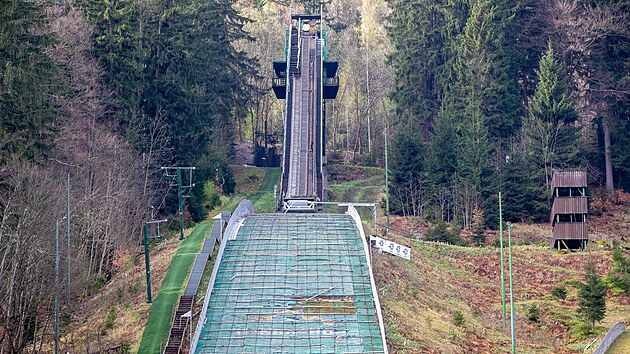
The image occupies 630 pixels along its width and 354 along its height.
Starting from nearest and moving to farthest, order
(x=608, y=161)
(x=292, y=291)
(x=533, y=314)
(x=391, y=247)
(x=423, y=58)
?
(x=292, y=291)
(x=533, y=314)
(x=391, y=247)
(x=608, y=161)
(x=423, y=58)

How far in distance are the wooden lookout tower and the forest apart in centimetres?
801

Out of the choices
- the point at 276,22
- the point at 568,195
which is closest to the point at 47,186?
the point at 568,195

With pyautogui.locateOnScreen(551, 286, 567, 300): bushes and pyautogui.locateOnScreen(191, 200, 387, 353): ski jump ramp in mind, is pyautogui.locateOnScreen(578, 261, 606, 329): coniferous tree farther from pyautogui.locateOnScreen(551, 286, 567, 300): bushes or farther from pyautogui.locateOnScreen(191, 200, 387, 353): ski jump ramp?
pyautogui.locateOnScreen(191, 200, 387, 353): ski jump ramp

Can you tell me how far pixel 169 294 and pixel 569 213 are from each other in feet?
77.5

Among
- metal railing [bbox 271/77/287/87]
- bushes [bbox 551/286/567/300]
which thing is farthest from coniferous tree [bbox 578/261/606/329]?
metal railing [bbox 271/77/287/87]

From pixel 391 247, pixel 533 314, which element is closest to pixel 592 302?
pixel 533 314

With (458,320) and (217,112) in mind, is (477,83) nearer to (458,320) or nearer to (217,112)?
(217,112)

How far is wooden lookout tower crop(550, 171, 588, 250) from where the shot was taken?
56562mm

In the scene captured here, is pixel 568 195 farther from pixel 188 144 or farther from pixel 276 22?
pixel 276 22

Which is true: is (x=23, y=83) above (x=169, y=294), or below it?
above

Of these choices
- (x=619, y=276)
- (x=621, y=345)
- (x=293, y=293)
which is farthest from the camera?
(x=619, y=276)

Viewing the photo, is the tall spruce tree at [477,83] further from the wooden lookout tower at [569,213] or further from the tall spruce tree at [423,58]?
the wooden lookout tower at [569,213]

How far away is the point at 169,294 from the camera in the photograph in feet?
146

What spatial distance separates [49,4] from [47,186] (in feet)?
36.8
